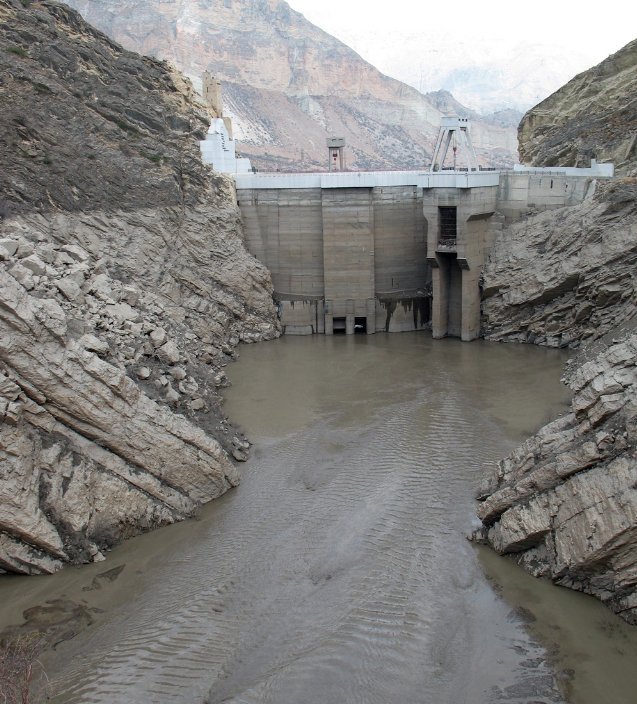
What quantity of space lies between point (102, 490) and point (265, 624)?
5.28 metres

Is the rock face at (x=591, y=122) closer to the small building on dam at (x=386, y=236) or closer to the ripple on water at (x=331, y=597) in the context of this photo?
the small building on dam at (x=386, y=236)

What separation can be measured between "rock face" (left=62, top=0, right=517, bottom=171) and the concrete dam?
252ft

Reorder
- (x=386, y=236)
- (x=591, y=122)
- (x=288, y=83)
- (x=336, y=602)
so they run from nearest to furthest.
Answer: (x=336, y=602) → (x=386, y=236) → (x=591, y=122) → (x=288, y=83)

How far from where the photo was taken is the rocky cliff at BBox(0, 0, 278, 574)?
17.9m

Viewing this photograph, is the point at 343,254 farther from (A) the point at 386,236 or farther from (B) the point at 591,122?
(B) the point at 591,122

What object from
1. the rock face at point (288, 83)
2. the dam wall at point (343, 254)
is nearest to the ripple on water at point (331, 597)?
the dam wall at point (343, 254)

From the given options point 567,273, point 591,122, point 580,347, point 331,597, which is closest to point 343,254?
point 567,273

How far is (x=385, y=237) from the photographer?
A: 3694 cm

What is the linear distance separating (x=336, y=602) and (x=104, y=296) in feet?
35.7

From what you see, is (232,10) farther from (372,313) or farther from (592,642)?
(592,642)

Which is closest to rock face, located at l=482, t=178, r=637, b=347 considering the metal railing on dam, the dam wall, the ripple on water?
the metal railing on dam

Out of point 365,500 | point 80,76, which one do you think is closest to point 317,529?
point 365,500

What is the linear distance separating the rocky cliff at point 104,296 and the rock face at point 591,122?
54.1ft

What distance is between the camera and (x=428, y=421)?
26.0m
